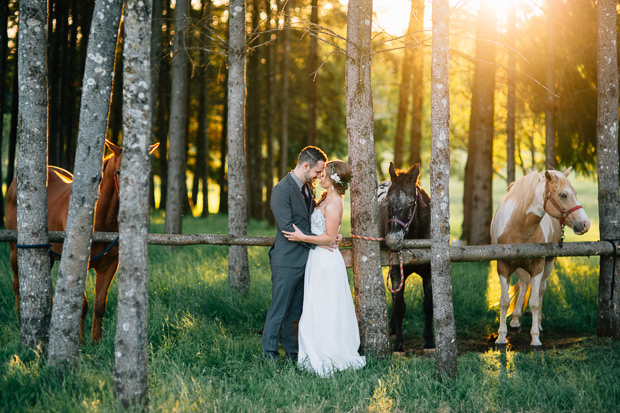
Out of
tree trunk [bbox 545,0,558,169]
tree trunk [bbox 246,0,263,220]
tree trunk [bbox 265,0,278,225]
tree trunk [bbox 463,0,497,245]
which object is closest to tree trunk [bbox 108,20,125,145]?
tree trunk [bbox 246,0,263,220]

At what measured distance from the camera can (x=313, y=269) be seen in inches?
222

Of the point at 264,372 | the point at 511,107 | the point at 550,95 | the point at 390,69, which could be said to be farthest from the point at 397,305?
the point at 511,107

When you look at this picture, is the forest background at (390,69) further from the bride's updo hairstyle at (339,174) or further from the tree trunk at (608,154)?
the bride's updo hairstyle at (339,174)

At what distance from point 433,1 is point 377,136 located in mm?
22595

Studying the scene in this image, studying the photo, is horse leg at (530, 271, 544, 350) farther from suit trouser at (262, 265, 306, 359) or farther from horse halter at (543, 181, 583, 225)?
suit trouser at (262, 265, 306, 359)

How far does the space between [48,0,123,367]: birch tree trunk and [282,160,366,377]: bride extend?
196cm

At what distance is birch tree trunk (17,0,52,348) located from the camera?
5008mm

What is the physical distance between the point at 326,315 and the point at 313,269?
1.64 feet

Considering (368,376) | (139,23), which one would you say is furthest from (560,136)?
(139,23)

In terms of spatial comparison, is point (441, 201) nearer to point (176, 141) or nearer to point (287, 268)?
point (287, 268)

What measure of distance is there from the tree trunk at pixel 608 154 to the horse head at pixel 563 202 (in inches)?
32.5

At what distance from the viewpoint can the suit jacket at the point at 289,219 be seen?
5.48 m

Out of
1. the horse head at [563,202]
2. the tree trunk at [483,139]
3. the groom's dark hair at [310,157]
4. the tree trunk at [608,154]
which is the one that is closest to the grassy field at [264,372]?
the tree trunk at [608,154]

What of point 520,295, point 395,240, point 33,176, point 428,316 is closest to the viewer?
point 33,176
